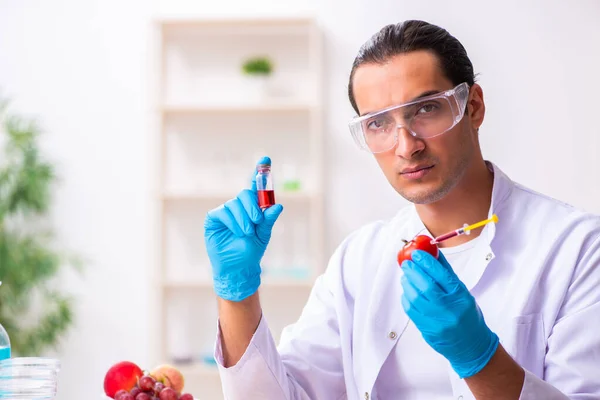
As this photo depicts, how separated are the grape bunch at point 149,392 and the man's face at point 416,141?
30.5 inches

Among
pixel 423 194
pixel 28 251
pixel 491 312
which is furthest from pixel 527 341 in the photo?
pixel 28 251

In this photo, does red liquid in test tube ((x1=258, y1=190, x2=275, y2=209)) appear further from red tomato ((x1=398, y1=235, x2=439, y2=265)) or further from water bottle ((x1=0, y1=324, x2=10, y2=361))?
water bottle ((x1=0, y1=324, x2=10, y2=361))

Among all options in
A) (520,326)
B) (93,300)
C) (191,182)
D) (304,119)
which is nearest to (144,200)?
(191,182)

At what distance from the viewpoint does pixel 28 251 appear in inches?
152

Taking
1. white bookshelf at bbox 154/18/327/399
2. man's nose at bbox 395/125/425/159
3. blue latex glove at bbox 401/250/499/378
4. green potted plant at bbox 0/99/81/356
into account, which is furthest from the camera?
white bookshelf at bbox 154/18/327/399

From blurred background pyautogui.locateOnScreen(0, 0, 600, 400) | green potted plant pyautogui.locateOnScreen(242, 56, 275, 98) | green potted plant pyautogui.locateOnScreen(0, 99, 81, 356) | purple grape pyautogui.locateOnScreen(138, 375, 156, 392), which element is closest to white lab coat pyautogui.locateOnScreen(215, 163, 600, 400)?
purple grape pyautogui.locateOnScreen(138, 375, 156, 392)

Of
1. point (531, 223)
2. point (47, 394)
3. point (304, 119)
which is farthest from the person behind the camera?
point (304, 119)

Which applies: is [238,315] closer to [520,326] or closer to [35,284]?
[520,326]

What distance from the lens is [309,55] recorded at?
4.07 m

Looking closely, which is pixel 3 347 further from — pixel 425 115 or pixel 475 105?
pixel 475 105

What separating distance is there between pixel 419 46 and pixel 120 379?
112 centimetres

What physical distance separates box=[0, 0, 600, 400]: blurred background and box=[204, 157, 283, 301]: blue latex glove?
2.25 meters

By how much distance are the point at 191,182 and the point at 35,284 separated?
1.00 m

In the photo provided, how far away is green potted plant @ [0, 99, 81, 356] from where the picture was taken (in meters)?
3.81
